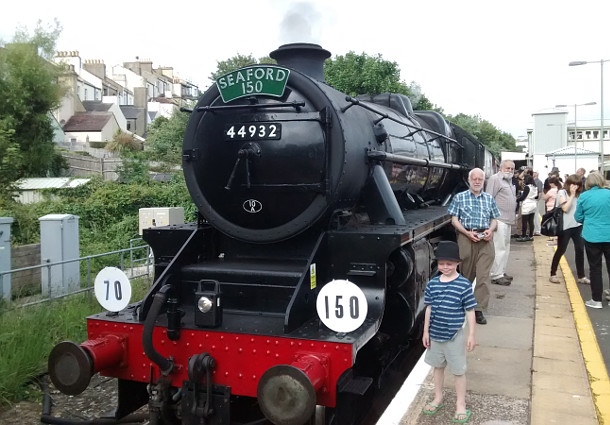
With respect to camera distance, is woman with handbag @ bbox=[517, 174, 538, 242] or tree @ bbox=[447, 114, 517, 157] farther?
tree @ bbox=[447, 114, 517, 157]

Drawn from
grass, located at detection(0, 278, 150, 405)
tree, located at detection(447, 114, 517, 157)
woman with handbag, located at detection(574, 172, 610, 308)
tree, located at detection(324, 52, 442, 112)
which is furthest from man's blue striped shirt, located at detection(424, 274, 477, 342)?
tree, located at detection(447, 114, 517, 157)

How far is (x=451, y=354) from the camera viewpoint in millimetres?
3725

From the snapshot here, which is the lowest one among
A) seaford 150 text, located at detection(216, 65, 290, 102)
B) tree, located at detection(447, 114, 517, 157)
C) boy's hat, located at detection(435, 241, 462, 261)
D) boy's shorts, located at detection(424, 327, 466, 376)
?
boy's shorts, located at detection(424, 327, 466, 376)

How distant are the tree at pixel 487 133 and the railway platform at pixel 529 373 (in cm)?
5781

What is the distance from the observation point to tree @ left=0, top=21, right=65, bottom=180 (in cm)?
2398

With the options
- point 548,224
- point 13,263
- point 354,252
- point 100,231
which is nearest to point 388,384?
point 354,252

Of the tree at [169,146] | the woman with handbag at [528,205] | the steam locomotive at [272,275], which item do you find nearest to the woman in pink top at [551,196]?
the woman with handbag at [528,205]

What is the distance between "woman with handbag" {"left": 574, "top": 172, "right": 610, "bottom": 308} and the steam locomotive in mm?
2800

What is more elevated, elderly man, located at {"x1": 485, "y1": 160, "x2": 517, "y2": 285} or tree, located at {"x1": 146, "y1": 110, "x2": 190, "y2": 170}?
tree, located at {"x1": 146, "y1": 110, "x2": 190, "y2": 170}

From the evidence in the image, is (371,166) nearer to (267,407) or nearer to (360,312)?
(360,312)

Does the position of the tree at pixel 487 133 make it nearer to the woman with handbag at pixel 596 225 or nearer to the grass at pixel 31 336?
the woman with handbag at pixel 596 225

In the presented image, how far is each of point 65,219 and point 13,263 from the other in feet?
6.85

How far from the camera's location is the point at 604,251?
6.65 m

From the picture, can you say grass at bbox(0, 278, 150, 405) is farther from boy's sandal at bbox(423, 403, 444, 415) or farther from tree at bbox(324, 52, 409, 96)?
tree at bbox(324, 52, 409, 96)
